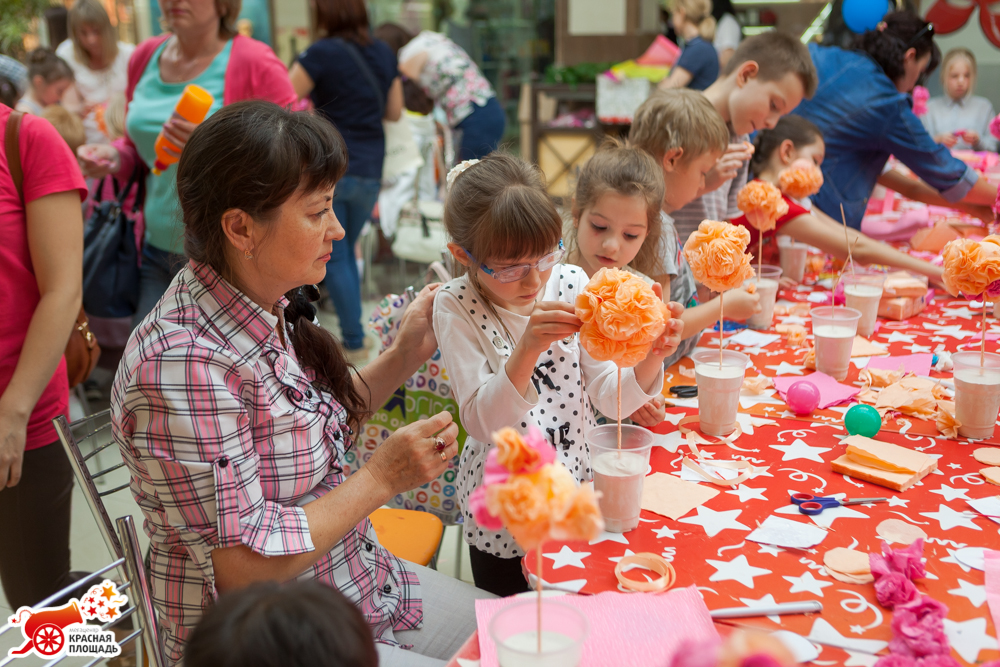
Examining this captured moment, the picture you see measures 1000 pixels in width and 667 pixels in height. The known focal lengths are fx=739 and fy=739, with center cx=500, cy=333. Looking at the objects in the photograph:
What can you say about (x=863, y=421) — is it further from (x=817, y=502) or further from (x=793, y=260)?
(x=793, y=260)

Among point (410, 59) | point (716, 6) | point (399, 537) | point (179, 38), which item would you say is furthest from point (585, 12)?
point (399, 537)

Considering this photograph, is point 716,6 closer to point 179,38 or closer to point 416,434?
point 179,38

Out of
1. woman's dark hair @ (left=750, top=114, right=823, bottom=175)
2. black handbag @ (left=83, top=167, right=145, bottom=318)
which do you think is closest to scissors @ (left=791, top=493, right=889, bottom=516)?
woman's dark hair @ (left=750, top=114, right=823, bottom=175)

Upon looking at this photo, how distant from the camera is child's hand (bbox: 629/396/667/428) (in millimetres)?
1851

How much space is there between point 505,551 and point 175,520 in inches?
28.9

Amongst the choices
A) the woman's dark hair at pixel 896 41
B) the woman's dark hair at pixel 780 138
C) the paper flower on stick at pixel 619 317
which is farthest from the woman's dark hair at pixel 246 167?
the woman's dark hair at pixel 896 41

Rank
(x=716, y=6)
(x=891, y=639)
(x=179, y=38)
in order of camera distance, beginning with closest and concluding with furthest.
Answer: (x=891, y=639)
(x=179, y=38)
(x=716, y=6)

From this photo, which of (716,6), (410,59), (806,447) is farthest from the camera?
(716,6)

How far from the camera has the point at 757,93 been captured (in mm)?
2949

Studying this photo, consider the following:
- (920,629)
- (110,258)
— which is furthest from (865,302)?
(110,258)

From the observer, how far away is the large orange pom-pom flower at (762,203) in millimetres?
2576

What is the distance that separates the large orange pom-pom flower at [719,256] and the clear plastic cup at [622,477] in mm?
586

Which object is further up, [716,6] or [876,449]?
[716,6]

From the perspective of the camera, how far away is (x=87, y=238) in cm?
334
